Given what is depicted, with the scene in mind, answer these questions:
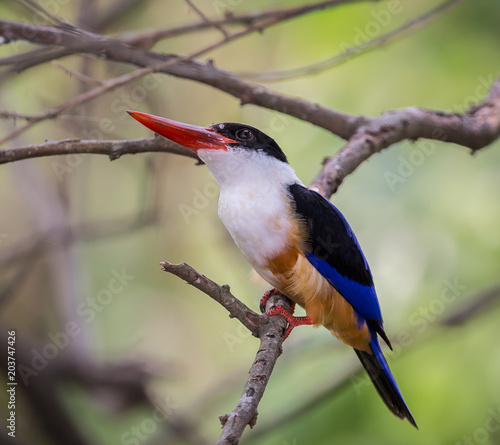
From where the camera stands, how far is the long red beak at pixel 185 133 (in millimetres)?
2422

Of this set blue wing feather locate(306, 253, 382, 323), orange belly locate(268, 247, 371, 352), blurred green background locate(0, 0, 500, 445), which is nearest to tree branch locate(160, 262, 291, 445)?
orange belly locate(268, 247, 371, 352)

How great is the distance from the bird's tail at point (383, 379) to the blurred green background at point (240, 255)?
263 mm

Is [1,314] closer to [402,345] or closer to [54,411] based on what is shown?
[54,411]

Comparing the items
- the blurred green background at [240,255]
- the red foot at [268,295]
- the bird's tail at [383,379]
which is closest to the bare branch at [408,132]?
the red foot at [268,295]

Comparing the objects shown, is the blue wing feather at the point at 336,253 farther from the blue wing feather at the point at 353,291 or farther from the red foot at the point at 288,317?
the red foot at the point at 288,317

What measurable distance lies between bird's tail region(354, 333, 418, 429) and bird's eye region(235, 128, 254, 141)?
1100 millimetres

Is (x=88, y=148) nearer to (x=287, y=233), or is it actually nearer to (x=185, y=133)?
(x=185, y=133)

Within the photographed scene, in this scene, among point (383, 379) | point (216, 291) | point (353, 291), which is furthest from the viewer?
point (383, 379)

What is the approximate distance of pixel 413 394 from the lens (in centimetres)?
315

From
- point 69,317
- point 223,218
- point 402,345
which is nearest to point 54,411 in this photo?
point 69,317

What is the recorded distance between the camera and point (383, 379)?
9.21ft

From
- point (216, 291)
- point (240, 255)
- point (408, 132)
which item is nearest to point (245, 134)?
point (408, 132)

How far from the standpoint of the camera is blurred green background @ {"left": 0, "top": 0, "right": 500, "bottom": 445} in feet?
10.4

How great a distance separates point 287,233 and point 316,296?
318 mm
